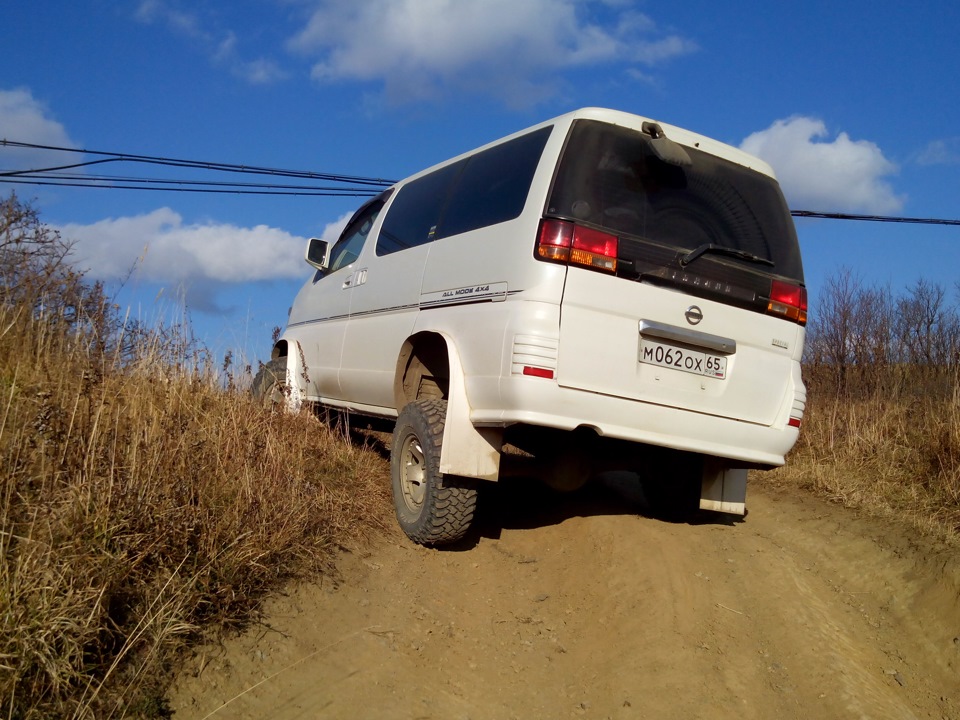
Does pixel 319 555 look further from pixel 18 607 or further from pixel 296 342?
pixel 296 342

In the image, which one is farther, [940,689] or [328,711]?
[940,689]

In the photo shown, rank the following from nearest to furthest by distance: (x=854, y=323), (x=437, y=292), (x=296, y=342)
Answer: (x=437, y=292) < (x=296, y=342) < (x=854, y=323)

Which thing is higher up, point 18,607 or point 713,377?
point 713,377

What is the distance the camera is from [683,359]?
13.3 feet

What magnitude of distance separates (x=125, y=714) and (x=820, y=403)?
312 inches

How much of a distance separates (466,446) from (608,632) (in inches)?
45.1

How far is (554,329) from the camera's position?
3715 millimetres

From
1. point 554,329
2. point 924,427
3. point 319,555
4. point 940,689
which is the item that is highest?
point 554,329

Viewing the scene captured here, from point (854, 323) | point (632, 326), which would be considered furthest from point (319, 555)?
point (854, 323)

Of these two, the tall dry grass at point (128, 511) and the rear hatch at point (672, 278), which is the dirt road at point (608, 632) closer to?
the tall dry grass at point (128, 511)

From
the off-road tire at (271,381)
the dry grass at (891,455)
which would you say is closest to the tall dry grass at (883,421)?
the dry grass at (891,455)

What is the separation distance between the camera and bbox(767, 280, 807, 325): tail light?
14.4 feet

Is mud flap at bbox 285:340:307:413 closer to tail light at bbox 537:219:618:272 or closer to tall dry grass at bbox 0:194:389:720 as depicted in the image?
tall dry grass at bbox 0:194:389:720

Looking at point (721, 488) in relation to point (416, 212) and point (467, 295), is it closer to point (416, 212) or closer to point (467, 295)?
point (467, 295)
